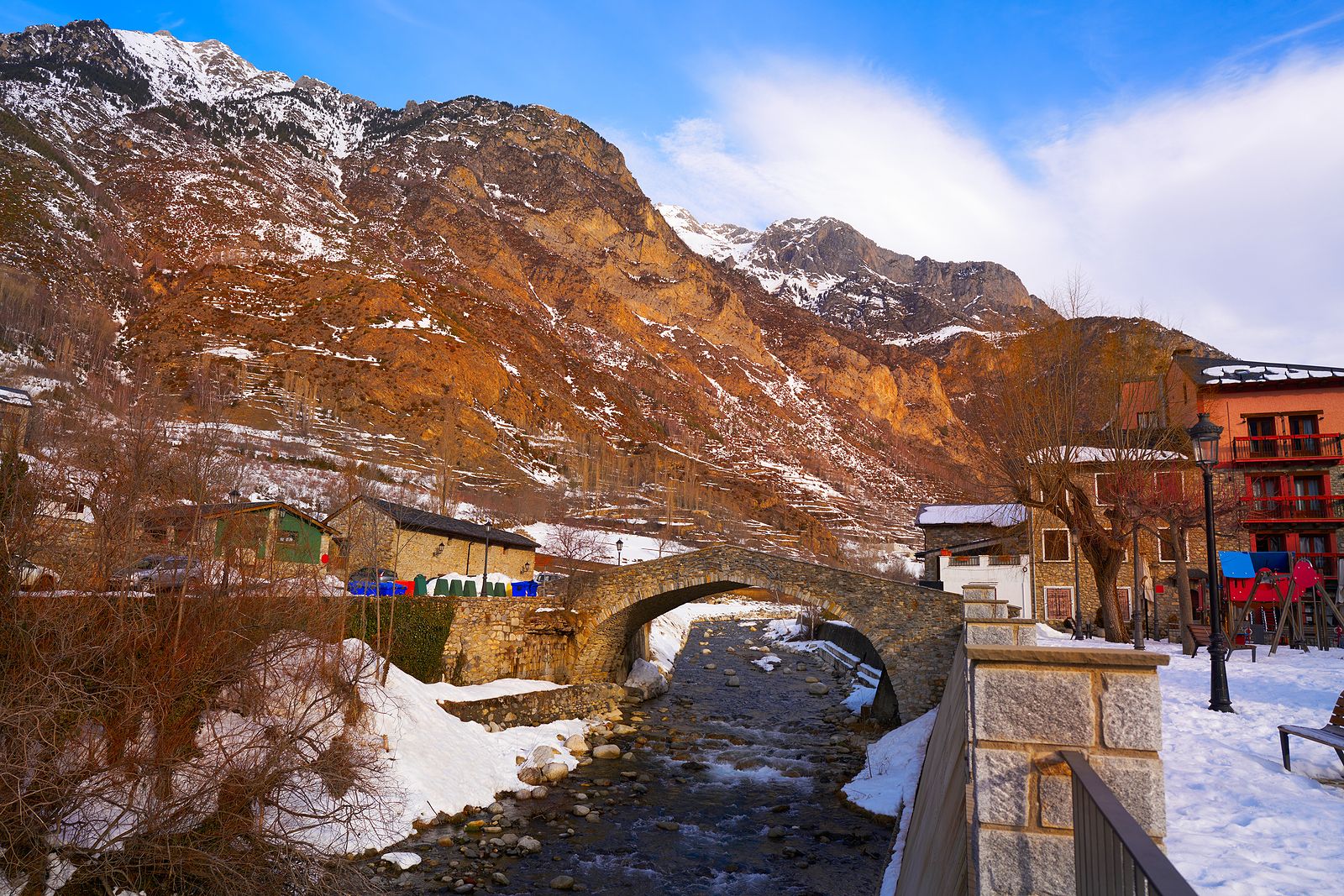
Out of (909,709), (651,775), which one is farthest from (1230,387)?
(651,775)

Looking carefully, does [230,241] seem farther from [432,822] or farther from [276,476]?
[432,822]

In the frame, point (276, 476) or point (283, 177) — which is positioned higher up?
point (283, 177)

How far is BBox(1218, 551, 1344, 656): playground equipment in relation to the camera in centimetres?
1755

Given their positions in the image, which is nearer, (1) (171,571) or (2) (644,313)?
(1) (171,571)

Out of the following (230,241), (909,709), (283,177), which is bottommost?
(909,709)

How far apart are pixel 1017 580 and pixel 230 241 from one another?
129386 millimetres

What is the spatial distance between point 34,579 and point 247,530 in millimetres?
9073

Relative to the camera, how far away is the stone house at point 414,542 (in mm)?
34500

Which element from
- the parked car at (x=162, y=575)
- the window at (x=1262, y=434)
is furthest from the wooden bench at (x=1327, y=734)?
the window at (x=1262, y=434)

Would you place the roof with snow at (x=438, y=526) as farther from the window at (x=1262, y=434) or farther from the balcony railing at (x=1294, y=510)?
the window at (x=1262, y=434)

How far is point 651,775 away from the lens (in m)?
19.5

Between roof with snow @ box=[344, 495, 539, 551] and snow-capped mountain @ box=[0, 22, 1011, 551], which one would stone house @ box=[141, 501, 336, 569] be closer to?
roof with snow @ box=[344, 495, 539, 551]

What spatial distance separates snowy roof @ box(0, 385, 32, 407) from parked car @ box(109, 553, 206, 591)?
79.4ft

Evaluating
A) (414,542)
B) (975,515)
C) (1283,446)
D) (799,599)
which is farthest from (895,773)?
(414,542)
